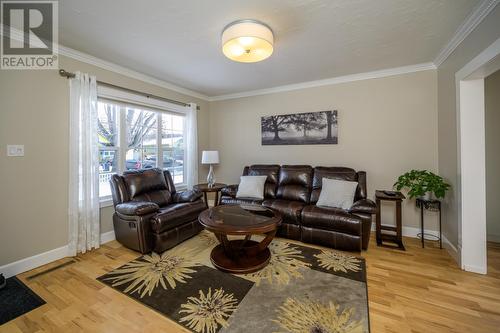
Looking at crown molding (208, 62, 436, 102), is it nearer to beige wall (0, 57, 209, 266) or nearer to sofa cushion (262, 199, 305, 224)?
sofa cushion (262, 199, 305, 224)

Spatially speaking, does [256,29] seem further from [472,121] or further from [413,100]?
[413,100]

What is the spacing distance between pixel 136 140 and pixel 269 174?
7.56ft

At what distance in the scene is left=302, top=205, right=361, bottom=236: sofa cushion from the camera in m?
2.58

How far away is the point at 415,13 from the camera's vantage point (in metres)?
1.91

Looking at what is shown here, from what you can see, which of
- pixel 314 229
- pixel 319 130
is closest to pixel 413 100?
pixel 319 130

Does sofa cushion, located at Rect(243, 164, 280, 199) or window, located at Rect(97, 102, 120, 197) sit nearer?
window, located at Rect(97, 102, 120, 197)

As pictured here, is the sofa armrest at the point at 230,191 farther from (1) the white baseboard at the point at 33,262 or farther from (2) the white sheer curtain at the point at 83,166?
(1) the white baseboard at the point at 33,262

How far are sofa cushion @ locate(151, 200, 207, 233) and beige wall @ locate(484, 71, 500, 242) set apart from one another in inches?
158

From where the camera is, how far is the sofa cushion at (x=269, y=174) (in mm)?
3646

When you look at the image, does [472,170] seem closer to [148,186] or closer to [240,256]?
[240,256]

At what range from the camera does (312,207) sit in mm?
2926

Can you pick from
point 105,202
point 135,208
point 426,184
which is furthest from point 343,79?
point 105,202

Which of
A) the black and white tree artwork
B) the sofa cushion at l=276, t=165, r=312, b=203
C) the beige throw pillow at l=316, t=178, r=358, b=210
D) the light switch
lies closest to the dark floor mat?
the light switch

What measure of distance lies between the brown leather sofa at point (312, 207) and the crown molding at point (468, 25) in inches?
68.3
